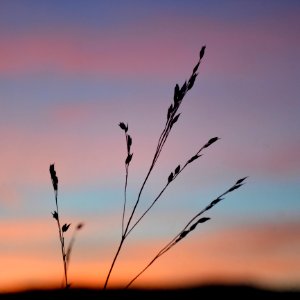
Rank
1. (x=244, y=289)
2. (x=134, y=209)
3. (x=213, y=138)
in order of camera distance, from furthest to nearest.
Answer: (x=244, y=289)
(x=213, y=138)
(x=134, y=209)

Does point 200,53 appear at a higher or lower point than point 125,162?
higher

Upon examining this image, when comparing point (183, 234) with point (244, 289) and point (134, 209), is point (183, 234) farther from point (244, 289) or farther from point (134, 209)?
point (244, 289)

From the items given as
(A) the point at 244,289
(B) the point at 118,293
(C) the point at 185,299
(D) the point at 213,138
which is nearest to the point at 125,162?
(D) the point at 213,138

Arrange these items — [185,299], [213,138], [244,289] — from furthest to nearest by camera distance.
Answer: [244,289]
[185,299]
[213,138]

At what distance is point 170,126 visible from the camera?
2.45 metres

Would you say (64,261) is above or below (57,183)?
below

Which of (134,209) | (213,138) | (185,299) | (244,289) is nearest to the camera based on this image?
(134,209)

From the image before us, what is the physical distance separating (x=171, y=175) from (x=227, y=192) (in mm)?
253

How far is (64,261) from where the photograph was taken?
7.90 feet

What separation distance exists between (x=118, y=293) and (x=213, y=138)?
79 centimetres

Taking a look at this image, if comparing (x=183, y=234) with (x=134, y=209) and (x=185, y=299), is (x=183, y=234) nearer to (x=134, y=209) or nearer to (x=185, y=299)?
(x=134, y=209)

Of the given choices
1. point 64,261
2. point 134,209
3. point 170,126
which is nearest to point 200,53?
point 170,126

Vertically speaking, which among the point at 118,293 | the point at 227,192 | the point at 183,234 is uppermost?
the point at 227,192

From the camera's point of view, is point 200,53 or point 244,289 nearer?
point 200,53
